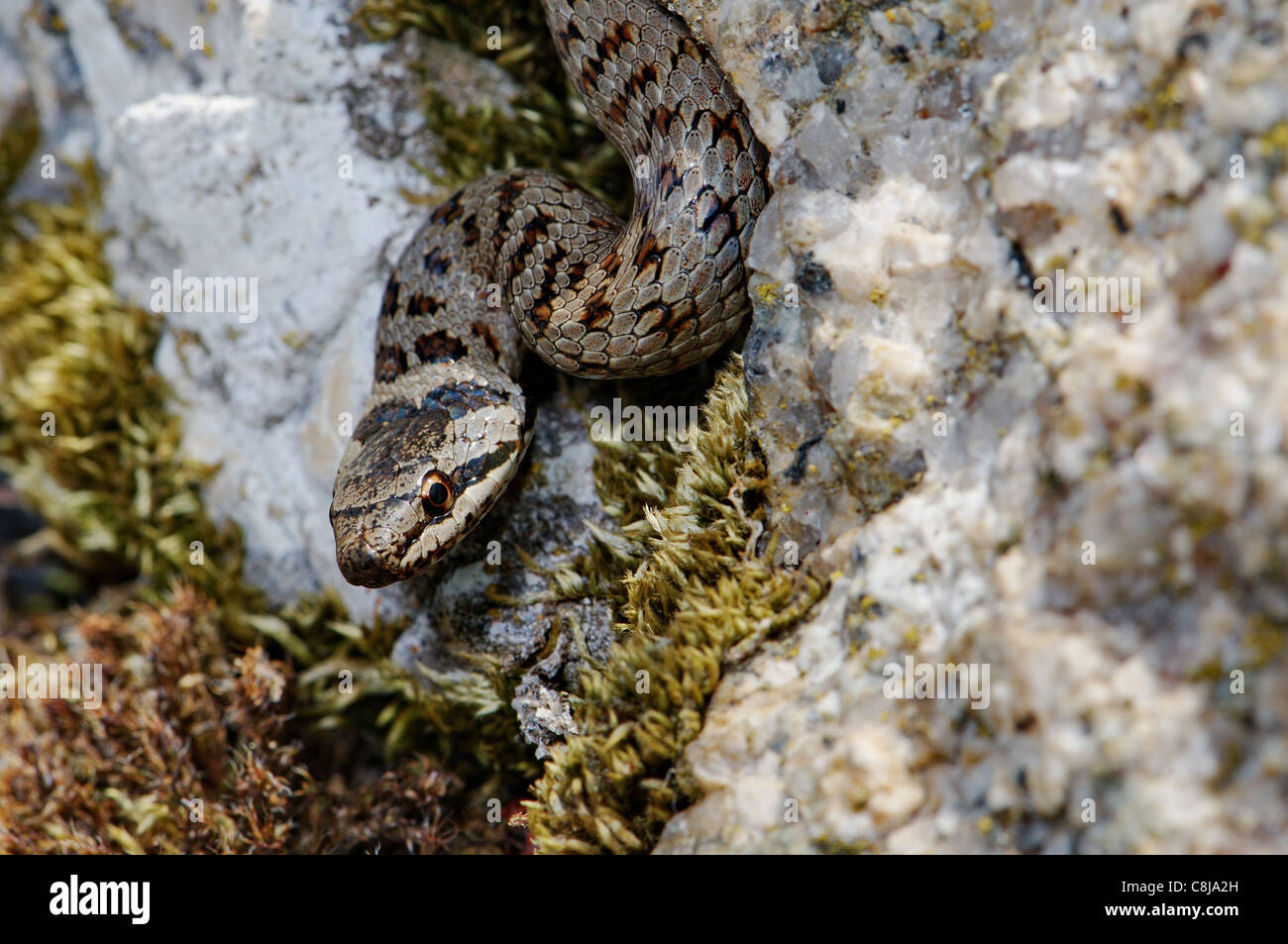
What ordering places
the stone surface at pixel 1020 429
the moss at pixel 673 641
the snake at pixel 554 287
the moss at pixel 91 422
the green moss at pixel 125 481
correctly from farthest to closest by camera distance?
the moss at pixel 91 422 → the green moss at pixel 125 481 → the snake at pixel 554 287 → the moss at pixel 673 641 → the stone surface at pixel 1020 429

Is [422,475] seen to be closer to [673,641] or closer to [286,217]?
[673,641]

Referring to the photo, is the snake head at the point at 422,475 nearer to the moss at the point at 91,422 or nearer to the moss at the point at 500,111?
the moss at the point at 500,111

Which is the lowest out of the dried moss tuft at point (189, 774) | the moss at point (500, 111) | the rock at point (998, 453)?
the dried moss tuft at point (189, 774)

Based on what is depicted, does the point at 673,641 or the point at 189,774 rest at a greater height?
the point at 673,641

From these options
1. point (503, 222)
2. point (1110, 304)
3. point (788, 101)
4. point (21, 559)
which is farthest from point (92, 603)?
point (1110, 304)

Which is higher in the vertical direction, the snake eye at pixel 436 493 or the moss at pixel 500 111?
the moss at pixel 500 111

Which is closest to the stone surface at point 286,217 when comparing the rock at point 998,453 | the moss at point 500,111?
the moss at point 500,111

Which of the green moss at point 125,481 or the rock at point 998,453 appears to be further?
the green moss at point 125,481

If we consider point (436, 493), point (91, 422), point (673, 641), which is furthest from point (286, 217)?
point (673, 641)
